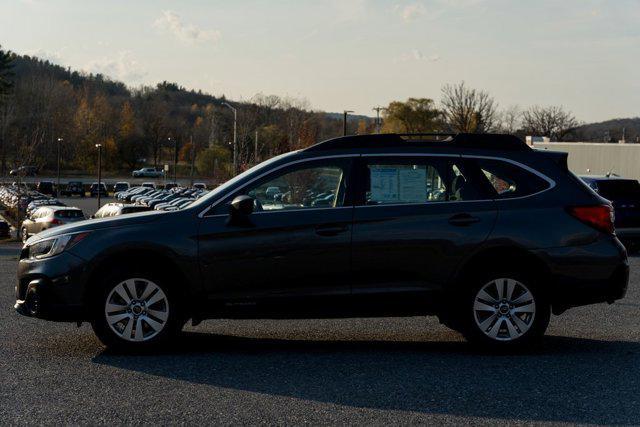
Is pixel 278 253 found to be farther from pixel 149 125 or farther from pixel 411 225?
pixel 149 125

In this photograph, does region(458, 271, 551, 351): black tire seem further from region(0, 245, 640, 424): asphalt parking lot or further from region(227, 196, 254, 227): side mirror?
region(227, 196, 254, 227): side mirror

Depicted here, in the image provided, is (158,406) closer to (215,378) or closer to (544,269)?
(215,378)

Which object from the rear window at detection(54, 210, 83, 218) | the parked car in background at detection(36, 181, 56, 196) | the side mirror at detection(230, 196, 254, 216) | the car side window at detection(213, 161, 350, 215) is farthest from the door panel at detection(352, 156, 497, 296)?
the parked car in background at detection(36, 181, 56, 196)

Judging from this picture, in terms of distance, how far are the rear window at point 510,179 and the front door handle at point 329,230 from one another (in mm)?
1350

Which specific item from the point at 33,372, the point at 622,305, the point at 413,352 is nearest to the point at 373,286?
the point at 413,352

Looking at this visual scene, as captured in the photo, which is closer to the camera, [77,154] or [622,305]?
[622,305]

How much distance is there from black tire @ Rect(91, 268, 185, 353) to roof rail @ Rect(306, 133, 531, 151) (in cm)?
171

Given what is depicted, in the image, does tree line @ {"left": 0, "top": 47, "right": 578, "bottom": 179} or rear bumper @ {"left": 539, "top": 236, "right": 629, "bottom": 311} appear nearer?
rear bumper @ {"left": 539, "top": 236, "right": 629, "bottom": 311}

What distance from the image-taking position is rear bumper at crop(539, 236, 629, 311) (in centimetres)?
751

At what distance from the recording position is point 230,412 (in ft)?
18.1

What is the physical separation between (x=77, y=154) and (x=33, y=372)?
426 ft

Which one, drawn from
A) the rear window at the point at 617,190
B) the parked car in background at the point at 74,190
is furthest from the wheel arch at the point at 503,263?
the parked car in background at the point at 74,190

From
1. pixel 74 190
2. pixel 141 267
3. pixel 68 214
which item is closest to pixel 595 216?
pixel 141 267

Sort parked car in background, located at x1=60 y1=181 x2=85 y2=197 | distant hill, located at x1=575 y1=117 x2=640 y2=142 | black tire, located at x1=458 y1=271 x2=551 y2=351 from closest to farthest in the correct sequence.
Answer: black tire, located at x1=458 y1=271 x2=551 y2=351 < parked car in background, located at x1=60 y1=181 x2=85 y2=197 < distant hill, located at x1=575 y1=117 x2=640 y2=142
